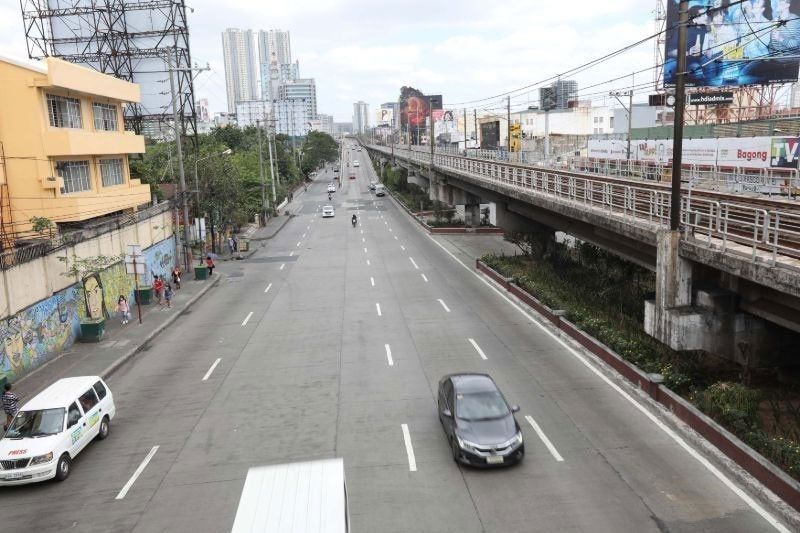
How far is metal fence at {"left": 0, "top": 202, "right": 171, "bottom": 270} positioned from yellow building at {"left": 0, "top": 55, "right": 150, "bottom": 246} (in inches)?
62.9

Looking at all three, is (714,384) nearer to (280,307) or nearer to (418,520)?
(418,520)

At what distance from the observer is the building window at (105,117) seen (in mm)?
32875

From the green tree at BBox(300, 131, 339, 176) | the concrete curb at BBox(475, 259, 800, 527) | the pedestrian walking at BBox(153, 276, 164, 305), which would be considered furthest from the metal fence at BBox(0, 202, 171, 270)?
the green tree at BBox(300, 131, 339, 176)

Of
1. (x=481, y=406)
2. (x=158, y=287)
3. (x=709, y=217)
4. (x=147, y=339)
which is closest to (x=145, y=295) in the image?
(x=158, y=287)

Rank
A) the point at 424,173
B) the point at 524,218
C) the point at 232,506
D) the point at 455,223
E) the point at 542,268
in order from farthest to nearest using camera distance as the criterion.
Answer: the point at 424,173, the point at 455,223, the point at 524,218, the point at 542,268, the point at 232,506

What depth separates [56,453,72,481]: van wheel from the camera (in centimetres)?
1342

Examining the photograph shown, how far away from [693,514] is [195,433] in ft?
36.2

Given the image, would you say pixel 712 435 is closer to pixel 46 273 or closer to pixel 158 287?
pixel 46 273

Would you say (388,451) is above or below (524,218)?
below

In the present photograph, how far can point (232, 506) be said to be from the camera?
12.2 metres

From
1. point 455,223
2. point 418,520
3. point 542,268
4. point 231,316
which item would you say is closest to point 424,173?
point 455,223

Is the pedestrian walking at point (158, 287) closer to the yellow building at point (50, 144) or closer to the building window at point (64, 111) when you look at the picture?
the yellow building at point (50, 144)

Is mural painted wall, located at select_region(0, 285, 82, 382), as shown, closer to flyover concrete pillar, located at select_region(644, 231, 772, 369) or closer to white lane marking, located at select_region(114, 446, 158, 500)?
white lane marking, located at select_region(114, 446, 158, 500)

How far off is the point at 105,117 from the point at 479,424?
28991mm
